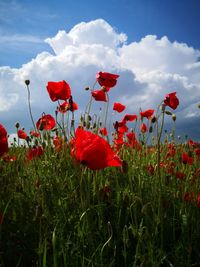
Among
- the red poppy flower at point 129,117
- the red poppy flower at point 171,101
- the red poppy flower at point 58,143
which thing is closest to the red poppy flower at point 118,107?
the red poppy flower at point 129,117

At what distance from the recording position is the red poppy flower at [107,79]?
363cm

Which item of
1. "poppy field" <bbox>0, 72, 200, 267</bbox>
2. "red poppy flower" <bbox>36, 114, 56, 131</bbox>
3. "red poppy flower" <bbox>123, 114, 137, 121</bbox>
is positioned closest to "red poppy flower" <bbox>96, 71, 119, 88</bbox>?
"poppy field" <bbox>0, 72, 200, 267</bbox>

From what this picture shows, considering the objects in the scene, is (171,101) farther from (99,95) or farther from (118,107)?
(118,107)

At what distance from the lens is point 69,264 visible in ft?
7.20

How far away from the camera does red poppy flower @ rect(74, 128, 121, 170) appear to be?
1938 mm

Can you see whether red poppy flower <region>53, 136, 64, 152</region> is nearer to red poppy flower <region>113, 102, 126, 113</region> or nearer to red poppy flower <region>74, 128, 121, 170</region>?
red poppy flower <region>113, 102, 126, 113</region>

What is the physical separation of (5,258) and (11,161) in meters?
1.95

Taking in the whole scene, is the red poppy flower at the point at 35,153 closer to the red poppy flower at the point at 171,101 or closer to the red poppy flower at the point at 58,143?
the red poppy flower at the point at 58,143

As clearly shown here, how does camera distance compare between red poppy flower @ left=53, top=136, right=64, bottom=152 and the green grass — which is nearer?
the green grass

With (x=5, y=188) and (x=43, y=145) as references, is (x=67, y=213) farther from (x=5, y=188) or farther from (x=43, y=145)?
(x=43, y=145)

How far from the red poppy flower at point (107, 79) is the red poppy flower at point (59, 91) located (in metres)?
0.42

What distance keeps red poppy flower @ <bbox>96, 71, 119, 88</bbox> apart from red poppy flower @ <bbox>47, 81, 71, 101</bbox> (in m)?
0.42

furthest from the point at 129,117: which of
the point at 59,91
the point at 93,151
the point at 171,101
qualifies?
the point at 93,151

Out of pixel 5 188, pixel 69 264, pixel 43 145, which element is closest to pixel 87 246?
pixel 69 264
